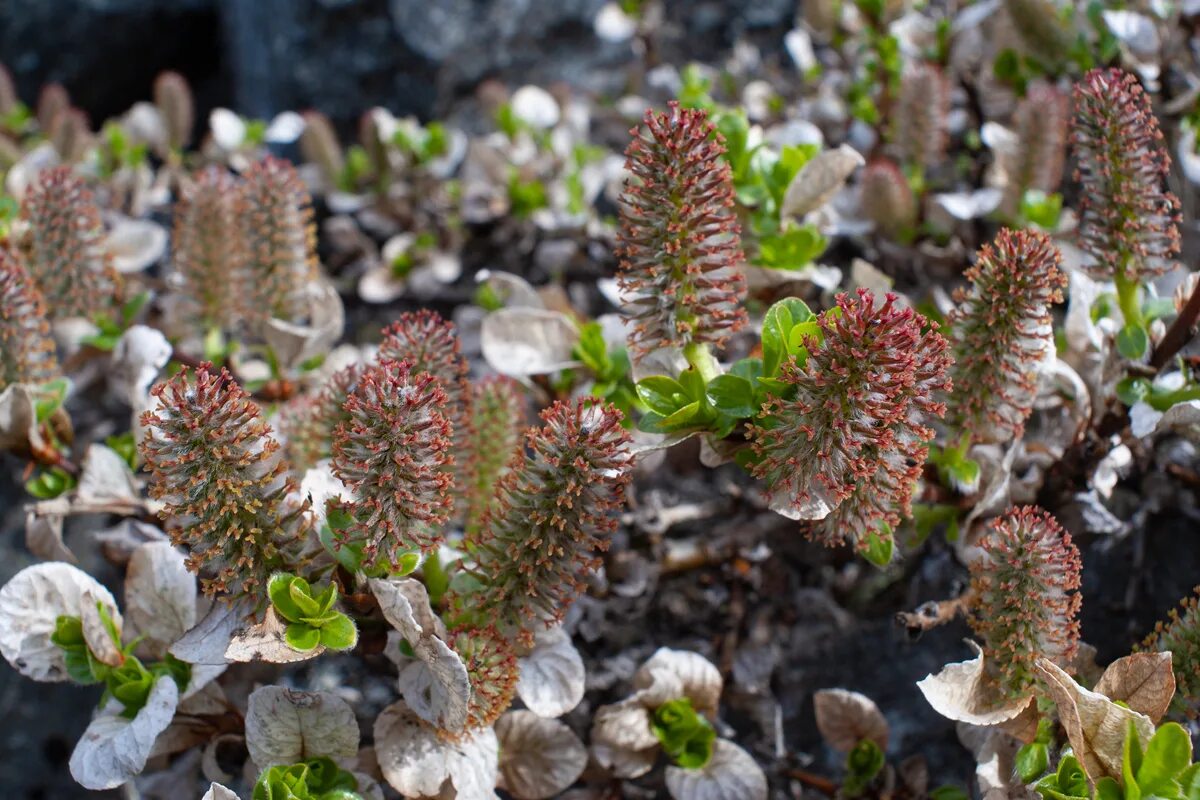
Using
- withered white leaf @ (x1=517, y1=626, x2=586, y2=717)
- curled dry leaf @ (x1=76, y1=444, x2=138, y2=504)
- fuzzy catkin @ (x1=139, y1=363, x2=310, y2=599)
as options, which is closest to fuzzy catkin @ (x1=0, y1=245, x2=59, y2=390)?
curled dry leaf @ (x1=76, y1=444, x2=138, y2=504)

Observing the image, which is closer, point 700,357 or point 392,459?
point 392,459

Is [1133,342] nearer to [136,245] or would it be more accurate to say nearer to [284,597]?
[284,597]

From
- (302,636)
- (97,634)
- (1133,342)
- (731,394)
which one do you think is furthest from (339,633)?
(1133,342)

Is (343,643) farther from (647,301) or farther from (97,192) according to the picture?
(97,192)

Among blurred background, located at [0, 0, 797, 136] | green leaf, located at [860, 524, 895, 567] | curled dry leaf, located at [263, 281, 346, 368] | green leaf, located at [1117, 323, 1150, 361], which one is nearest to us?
green leaf, located at [860, 524, 895, 567]

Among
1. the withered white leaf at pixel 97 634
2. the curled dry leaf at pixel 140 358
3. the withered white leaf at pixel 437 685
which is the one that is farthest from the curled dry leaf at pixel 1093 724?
the curled dry leaf at pixel 140 358

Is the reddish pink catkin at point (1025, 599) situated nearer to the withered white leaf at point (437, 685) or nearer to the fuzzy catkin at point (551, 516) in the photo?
the fuzzy catkin at point (551, 516)

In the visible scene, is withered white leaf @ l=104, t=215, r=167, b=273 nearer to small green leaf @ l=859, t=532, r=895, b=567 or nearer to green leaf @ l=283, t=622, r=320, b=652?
green leaf @ l=283, t=622, r=320, b=652
